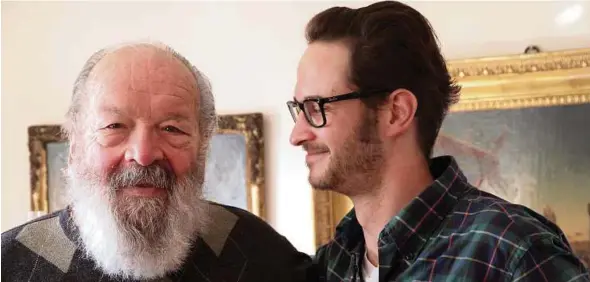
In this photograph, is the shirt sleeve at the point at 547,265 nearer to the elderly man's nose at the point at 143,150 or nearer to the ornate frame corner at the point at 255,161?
the elderly man's nose at the point at 143,150

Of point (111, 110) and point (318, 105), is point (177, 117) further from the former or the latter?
point (318, 105)

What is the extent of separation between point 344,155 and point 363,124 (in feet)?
0.25

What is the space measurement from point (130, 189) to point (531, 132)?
160 cm

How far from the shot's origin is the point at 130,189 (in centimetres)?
123

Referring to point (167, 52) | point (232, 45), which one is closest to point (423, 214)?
point (167, 52)

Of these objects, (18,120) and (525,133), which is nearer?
(525,133)

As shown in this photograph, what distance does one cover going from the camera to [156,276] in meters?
1.28

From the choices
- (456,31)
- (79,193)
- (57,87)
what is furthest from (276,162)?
(79,193)

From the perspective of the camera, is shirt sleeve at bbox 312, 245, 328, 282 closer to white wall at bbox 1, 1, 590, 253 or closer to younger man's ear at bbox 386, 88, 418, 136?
younger man's ear at bbox 386, 88, 418, 136

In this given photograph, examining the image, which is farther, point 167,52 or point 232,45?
point 232,45

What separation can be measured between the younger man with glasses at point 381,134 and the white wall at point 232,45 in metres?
1.09

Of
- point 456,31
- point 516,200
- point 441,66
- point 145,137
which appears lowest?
point 516,200

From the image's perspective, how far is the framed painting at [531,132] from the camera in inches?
87.4

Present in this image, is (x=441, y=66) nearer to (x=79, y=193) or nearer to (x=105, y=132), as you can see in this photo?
(x=105, y=132)
